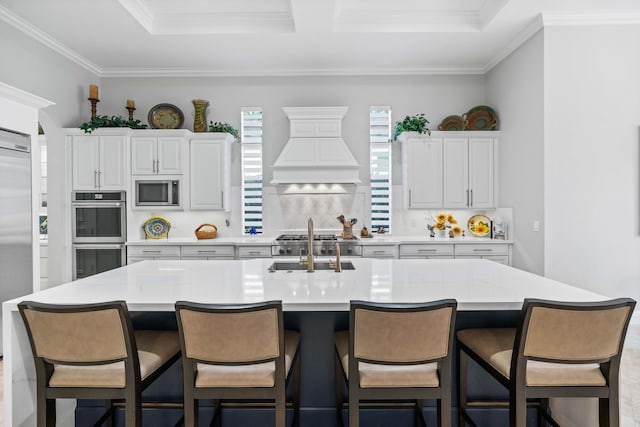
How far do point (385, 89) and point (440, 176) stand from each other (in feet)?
4.65

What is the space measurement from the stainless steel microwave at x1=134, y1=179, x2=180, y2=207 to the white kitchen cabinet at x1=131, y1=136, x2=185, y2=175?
109 millimetres

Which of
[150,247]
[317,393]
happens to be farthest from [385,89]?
[317,393]

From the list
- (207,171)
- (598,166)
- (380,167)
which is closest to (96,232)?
(207,171)

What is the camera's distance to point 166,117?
16.1ft

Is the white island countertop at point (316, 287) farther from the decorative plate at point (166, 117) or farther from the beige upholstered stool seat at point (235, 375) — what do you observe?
the decorative plate at point (166, 117)

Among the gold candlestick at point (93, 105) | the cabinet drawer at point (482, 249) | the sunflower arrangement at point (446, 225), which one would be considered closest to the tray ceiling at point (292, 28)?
the gold candlestick at point (93, 105)

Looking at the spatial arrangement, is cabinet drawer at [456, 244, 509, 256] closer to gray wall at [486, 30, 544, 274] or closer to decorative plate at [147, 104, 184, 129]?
gray wall at [486, 30, 544, 274]

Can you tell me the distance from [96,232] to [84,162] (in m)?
0.84

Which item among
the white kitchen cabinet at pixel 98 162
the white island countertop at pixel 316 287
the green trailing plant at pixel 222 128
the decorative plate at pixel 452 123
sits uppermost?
the decorative plate at pixel 452 123

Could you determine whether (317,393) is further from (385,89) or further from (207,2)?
(385,89)

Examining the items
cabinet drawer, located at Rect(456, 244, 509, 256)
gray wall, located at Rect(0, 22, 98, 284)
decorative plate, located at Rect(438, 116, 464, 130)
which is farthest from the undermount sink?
gray wall, located at Rect(0, 22, 98, 284)

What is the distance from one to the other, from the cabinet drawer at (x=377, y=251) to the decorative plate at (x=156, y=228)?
8.41 ft

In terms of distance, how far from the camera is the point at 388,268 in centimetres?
248

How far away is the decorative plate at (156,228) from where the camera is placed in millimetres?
4848
